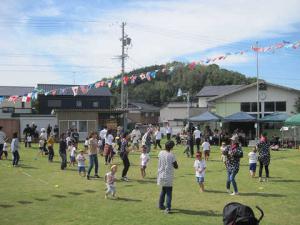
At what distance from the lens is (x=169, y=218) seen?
1016cm

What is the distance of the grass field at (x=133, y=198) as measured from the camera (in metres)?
10.2

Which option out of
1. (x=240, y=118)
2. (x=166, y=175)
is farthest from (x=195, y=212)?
(x=240, y=118)

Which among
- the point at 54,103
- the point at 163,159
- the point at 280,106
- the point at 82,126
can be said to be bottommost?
the point at 163,159

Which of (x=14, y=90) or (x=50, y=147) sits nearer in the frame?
(x=50, y=147)

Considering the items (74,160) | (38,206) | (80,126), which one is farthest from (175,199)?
(80,126)

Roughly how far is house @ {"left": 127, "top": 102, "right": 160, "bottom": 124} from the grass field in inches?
2275

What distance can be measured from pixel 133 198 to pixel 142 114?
66.3 m

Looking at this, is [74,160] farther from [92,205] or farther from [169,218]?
[169,218]

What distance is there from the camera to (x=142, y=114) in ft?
259

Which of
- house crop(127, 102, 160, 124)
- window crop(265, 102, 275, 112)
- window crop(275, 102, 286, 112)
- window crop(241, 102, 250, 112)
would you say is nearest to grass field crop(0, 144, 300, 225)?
window crop(275, 102, 286, 112)

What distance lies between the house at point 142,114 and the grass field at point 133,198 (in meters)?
57.8

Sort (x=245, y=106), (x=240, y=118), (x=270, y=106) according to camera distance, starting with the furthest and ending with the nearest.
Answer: (x=245, y=106) < (x=270, y=106) < (x=240, y=118)

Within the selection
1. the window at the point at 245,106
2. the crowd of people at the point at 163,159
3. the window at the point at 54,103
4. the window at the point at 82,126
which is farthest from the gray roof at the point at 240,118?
the window at the point at 54,103

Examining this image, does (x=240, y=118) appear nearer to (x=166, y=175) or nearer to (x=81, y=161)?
Answer: (x=81, y=161)
